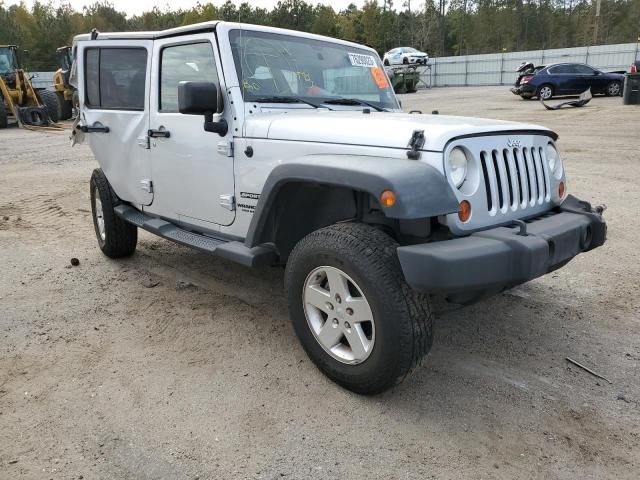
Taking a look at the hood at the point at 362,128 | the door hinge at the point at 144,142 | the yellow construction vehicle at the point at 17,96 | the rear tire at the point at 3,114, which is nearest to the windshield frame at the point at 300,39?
the hood at the point at 362,128

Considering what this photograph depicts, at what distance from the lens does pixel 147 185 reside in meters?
4.50

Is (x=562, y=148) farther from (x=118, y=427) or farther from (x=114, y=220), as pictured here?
(x=118, y=427)

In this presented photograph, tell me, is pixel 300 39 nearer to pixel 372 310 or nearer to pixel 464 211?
pixel 464 211

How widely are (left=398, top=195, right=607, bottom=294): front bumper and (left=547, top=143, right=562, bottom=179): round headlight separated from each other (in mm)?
776

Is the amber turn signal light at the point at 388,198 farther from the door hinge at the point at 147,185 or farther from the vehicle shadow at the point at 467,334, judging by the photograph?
the door hinge at the point at 147,185

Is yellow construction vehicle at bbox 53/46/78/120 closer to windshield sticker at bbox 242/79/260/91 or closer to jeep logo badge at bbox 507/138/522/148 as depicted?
windshield sticker at bbox 242/79/260/91

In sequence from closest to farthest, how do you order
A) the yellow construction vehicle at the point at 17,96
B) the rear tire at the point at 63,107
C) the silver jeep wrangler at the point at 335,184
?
the silver jeep wrangler at the point at 335,184 < the yellow construction vehicle at the point at 17,96 < the rear tire at the point at 63,107

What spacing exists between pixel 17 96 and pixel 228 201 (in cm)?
1969

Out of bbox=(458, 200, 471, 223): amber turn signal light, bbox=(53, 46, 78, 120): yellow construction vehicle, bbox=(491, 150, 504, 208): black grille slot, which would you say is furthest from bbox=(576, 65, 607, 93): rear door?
bbox=(458, 200, 471, 223): amber turn signal light

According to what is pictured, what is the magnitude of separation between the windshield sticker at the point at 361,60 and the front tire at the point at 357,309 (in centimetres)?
192

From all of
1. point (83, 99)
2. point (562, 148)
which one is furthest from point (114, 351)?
point (562, 148)

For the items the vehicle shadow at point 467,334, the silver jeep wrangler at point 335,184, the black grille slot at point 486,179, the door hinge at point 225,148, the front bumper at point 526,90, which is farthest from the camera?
the front bumper at point 526,90

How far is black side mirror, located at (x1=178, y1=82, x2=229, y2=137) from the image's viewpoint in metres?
3.20

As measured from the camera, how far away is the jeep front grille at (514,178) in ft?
9.36
